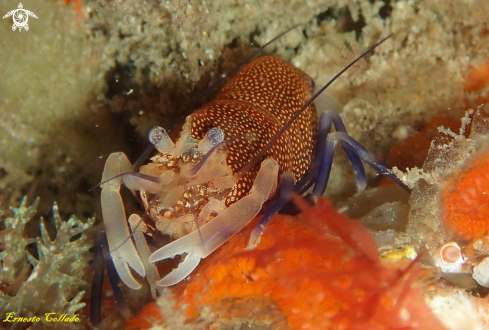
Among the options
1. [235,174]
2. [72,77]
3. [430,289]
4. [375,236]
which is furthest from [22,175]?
[430,289]

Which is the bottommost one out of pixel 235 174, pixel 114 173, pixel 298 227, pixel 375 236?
pixel 375 236

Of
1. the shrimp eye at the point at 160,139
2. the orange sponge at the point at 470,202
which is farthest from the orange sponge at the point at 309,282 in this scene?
the shrimp eye at the point at 160,139

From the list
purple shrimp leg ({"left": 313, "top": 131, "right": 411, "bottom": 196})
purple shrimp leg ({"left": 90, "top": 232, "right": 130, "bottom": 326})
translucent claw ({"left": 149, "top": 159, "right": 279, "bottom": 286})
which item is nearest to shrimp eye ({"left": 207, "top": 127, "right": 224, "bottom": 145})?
translucent claw ({"left": 149, "top": 159, "right": 279, "bottom": 286})

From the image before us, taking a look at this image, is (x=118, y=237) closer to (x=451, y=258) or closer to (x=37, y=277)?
(x=37, y=277)

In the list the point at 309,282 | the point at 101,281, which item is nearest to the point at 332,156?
the point at 309,282

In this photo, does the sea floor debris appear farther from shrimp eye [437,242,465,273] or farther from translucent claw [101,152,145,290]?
shrimp eye [437,242,465,273]

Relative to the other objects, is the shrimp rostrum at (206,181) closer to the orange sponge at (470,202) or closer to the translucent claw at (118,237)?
the translucent claw at (118,237)

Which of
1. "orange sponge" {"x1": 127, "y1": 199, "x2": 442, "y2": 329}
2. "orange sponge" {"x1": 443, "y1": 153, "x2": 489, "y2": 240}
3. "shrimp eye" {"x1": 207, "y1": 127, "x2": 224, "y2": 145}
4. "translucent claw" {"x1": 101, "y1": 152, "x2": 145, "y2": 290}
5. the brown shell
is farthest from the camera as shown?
the brown shell

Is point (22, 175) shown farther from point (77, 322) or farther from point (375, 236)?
point (375, 236)
